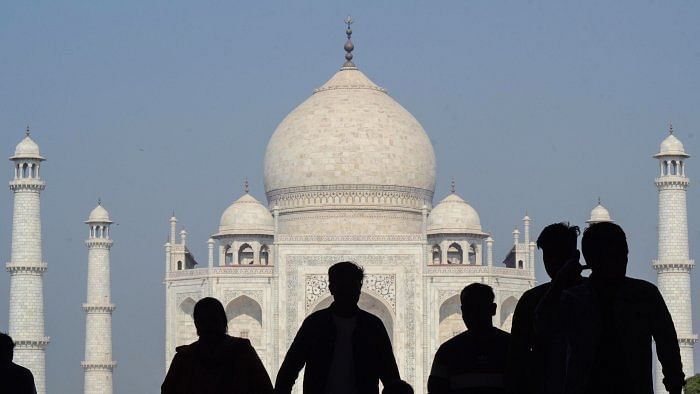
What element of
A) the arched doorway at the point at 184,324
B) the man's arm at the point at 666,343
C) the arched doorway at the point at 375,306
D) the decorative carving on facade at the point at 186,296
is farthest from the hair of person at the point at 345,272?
the arched doorway at the point at 184,324

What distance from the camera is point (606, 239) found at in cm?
657

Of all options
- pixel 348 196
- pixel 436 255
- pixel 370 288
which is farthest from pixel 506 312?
pixel 348 196

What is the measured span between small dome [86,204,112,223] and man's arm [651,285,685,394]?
116 feet

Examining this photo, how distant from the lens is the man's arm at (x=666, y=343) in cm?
646

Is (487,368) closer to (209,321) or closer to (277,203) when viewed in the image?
(209,321)

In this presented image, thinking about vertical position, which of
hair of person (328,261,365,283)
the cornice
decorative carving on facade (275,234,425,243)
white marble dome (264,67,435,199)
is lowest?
the cornice

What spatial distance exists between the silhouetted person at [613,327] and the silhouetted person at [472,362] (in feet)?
2.21

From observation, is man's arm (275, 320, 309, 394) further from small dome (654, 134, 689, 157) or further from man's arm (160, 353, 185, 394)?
small dome (654, 134, 689, 157)

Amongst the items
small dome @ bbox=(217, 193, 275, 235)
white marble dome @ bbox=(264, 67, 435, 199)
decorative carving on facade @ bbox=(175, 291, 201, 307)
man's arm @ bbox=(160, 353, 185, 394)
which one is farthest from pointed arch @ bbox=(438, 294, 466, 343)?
man's arm @ bbox=(160, 353, 185, 394)

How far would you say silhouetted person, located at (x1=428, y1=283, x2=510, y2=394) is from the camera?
23.2 feet

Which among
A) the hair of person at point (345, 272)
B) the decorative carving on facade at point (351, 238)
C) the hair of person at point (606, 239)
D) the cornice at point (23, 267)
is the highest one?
the hair of person at point (606, 239)

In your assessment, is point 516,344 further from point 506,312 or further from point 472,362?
point 506,312

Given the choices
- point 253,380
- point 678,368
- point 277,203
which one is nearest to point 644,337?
point 678,368

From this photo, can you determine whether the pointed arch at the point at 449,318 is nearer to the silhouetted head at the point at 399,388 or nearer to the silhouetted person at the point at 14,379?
the silhouetted person at the point at 14,379
